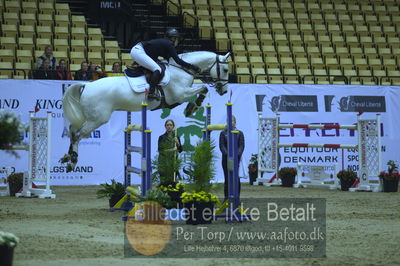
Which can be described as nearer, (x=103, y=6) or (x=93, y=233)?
(x=93, y=233)

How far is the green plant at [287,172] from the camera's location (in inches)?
590

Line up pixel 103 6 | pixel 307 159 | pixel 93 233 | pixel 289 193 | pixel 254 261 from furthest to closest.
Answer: pixel 103 6
pixel 307 159
pixel 289 193
pixel 93 233
pixel 254 261

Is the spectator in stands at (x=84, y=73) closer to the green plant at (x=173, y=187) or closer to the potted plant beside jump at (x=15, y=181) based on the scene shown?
the potted plant beside jump at (x=15, y=181)

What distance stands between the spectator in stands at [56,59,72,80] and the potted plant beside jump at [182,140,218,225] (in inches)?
267

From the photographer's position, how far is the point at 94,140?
1407 cm

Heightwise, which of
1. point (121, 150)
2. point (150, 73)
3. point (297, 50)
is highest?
point (297, 50)

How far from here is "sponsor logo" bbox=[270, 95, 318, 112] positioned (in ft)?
50.7

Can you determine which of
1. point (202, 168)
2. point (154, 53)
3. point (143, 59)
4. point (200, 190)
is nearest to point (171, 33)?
point (154, 53)

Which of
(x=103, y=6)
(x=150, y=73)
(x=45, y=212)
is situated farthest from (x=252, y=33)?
(x=45, y=212)

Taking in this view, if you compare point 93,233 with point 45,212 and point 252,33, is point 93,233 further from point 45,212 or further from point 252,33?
point 252,33

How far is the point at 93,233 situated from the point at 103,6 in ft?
38.9

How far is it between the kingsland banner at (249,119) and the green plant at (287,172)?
0.55 metres

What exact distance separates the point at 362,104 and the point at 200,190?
8.88 meters

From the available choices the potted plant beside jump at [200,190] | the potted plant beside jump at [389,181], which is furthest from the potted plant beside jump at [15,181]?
the potted plant beside jump at [389,181]
